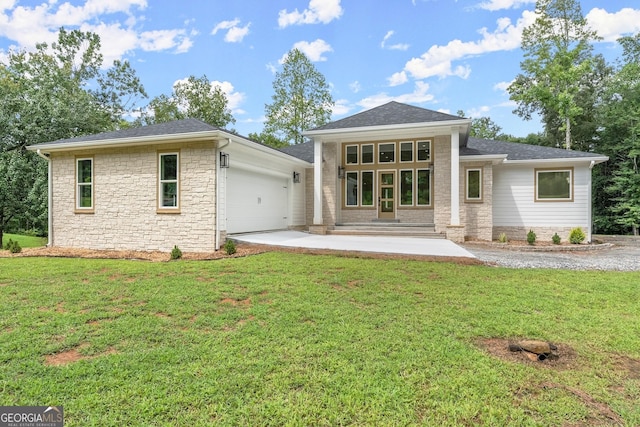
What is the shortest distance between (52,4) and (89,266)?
66.3 ft

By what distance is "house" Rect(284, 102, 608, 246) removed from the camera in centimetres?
1247

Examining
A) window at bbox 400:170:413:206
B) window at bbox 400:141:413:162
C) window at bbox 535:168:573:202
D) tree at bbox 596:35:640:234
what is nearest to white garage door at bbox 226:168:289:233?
window at bbox 400:170:413:206

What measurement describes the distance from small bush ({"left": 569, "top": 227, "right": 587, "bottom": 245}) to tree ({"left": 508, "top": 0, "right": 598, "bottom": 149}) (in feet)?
33.6

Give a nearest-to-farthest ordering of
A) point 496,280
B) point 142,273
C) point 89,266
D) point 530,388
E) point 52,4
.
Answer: point 530,388 < point 496,280 < point 142,273 < point 89,266 < point 52,4

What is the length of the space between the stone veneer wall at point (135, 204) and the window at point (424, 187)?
8.45 m

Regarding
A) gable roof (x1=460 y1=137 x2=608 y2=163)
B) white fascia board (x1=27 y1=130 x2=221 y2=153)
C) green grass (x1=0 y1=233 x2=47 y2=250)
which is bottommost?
green grass (x1=0 y1=233 x2=47 y2=250)

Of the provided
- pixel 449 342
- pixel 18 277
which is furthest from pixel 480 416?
pixel 18 277

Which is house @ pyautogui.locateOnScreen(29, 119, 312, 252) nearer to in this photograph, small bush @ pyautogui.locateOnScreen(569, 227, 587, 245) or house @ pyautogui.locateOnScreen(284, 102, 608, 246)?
house @ pyautogui.locateOnScreen(284, 102, 608, 246)

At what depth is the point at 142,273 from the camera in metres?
6.44

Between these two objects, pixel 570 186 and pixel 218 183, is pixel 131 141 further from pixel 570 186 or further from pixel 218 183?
pixel 570 186

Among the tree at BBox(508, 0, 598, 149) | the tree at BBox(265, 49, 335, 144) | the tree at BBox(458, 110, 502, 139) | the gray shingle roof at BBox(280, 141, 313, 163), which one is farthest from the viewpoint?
the tree at BBox(458, 110, 502, 139)

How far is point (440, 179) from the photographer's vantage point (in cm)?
1295

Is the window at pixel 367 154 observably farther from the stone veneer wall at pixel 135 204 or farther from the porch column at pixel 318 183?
the stone veneer wall at pixel 135 204

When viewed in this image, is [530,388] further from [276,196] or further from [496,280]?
[276,196]
